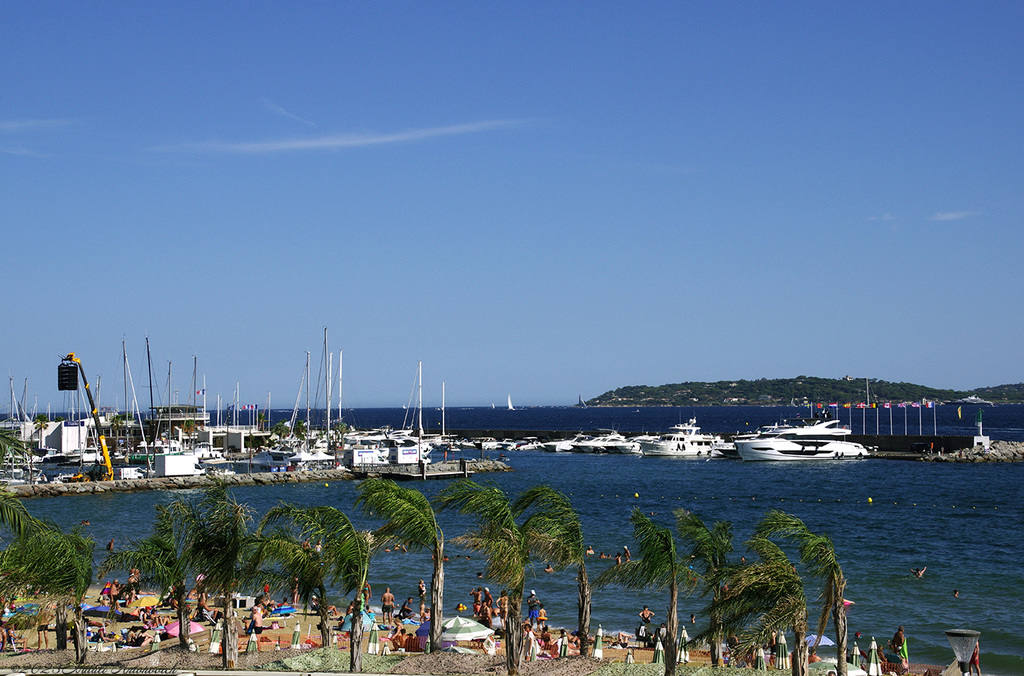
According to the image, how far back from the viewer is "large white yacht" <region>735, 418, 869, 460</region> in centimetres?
10362

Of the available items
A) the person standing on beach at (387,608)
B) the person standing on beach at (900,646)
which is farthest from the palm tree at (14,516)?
the person standing on beach at (900,646)

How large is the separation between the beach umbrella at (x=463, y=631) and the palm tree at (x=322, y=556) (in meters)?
5.66

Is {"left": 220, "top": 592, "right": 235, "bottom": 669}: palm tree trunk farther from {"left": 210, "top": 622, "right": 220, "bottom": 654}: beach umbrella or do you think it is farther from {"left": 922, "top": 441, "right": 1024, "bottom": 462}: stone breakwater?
{"left": 922, "top": 441, "right": 1024, "bottom": 462}: stone breakwater

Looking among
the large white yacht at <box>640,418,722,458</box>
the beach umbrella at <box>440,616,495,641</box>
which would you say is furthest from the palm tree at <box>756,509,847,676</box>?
the large white yacht at <box>640,418,722,458</box>

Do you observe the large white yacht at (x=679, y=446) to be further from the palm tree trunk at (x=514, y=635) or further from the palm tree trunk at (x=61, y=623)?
the palm tree trunk at (x=61, y=623)

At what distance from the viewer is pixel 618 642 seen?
2642cm

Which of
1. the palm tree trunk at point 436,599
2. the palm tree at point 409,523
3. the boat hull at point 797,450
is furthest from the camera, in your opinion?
the boat hull at point 797,450

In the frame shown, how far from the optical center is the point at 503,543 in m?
19.5

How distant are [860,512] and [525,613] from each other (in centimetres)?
3627

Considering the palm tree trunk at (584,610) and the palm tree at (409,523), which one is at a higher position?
the palm tree at (409,523)

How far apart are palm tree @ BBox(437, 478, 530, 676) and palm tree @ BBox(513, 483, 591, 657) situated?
0.35m

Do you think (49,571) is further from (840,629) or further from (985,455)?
(985,455)

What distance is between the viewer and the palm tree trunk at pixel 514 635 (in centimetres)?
1975

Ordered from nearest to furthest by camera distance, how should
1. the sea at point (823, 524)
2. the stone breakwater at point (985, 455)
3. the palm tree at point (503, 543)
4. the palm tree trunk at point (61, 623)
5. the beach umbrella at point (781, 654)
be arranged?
the palm tree at point (503, 543)
the palm tree trunk at point (61, 623)
the beach umbrella at point (781, 654)
the sea at point (823, 524)
the stone breakwater at point (985, 455)
